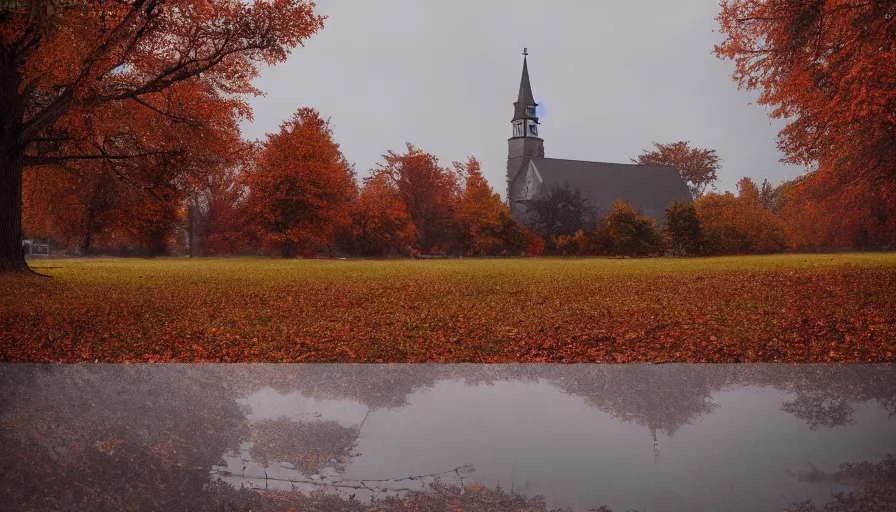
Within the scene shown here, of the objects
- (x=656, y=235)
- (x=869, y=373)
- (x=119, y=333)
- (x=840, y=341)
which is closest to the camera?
(x=869, y=373)

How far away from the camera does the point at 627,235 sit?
149 feet

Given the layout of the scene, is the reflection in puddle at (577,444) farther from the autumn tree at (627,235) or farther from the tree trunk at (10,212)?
the autumn tree at (627,235)

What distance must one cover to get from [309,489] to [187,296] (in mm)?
10469

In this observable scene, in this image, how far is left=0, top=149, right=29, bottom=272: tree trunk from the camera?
17469 mm

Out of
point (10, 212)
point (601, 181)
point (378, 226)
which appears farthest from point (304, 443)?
point (601, 181)

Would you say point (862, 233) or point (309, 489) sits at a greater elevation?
point (862, 233)

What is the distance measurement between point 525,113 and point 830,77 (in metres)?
66.8

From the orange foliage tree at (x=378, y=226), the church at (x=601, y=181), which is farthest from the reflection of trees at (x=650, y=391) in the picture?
the church at (x=601, y=181)

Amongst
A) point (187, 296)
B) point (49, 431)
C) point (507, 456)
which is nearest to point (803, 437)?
point (507, 456)

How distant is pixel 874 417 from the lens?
4.82m

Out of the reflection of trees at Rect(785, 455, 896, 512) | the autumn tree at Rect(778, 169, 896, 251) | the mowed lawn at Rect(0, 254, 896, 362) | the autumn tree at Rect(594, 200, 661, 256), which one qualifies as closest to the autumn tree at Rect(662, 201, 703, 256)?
the autumn tree at Rect(594, 200, 661, 256)

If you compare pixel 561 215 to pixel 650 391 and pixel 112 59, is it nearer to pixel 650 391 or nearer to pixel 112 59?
pixel 112 59

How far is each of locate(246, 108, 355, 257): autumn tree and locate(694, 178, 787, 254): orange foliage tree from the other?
23233 mm

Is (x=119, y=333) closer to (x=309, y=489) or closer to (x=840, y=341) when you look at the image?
(x=309, y=489)
